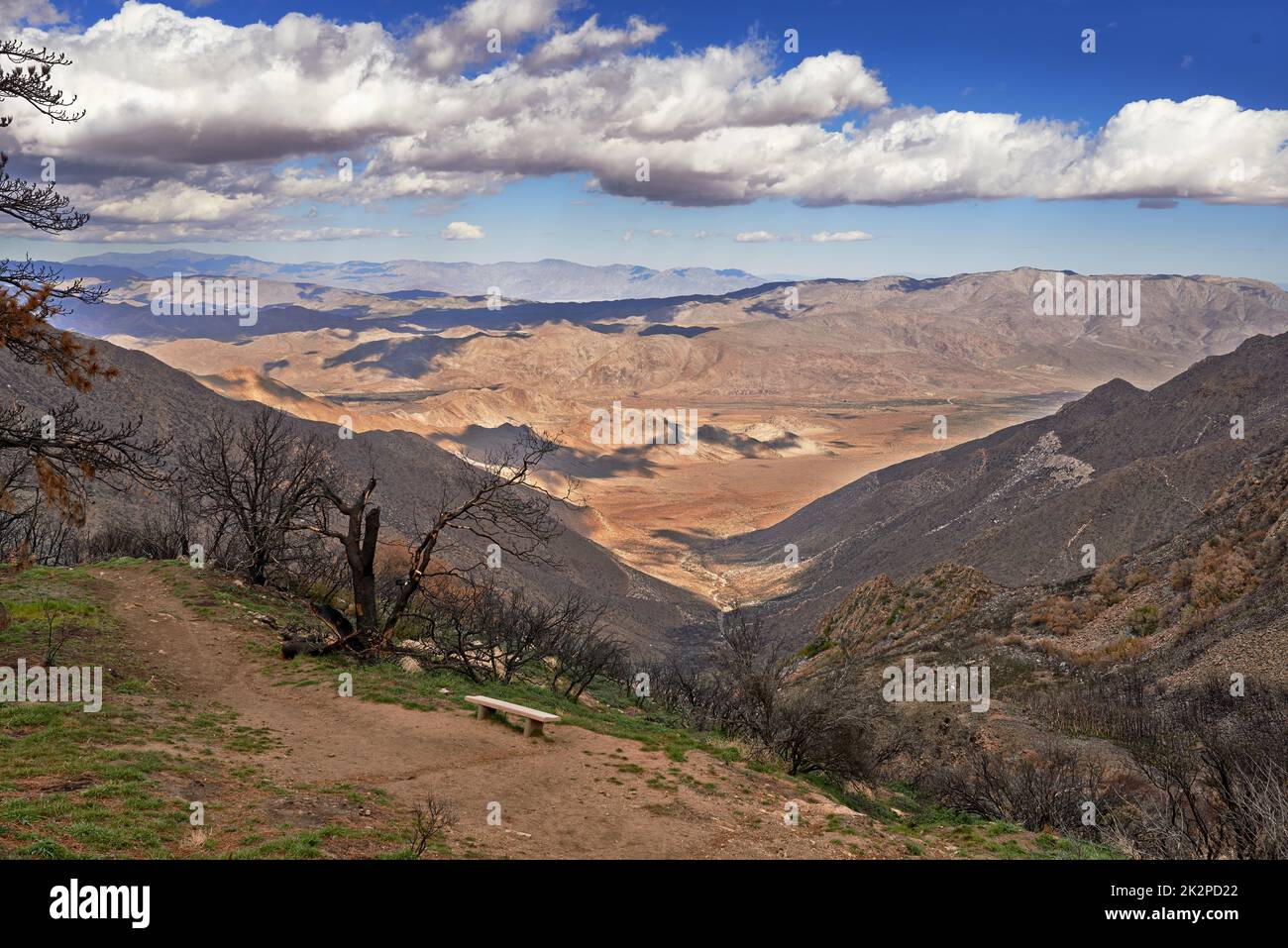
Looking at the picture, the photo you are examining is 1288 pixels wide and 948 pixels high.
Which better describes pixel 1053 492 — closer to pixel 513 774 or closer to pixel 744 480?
pixel 513 774

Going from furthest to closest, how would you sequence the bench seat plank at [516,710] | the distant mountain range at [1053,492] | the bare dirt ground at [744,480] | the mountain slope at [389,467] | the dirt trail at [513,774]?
the bare dirt ground at [744,480] → the mountain slope at [389,467] → the distant mountain range at [1053,492] → the bench seat plank at [516,710] → the dirt trail at [513,774]

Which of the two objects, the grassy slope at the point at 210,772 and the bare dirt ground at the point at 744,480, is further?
the bare dirt ground at the point at 744,480

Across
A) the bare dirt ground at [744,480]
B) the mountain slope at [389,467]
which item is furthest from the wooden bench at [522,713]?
the bare dirt ground at [744,480]

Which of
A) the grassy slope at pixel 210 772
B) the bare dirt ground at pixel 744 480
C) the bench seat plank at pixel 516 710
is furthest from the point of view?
the bare dirt ground at pixel 744 480

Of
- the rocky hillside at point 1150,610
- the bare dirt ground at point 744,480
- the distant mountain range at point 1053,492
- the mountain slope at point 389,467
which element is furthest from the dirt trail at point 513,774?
the bare dirt ground at point 744,480

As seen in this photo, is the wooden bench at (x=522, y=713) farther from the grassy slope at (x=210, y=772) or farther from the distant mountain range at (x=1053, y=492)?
the distant mountain range at (x=1053, y=492)

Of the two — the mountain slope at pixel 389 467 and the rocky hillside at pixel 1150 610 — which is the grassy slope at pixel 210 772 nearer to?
the rocky hillside at pixel 1150 610

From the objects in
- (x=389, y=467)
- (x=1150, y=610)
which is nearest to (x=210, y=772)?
(x=1150, y=610)

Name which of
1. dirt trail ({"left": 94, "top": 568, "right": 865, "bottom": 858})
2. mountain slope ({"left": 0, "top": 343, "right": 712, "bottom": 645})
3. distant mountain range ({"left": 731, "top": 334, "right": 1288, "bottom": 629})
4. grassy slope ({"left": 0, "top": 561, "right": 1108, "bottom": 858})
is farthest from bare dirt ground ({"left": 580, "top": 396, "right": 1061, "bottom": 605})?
Result: dirt trail ({"left": 94, "top": 568, "right": 865, "bottom": 858})
